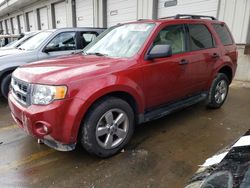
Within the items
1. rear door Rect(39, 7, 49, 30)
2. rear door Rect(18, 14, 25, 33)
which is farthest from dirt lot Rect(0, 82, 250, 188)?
rear door Rect(18, 14, 25, 33)

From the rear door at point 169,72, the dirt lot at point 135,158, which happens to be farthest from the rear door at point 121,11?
the dirt lot at point 135,158

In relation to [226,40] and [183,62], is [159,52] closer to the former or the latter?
[183,62]

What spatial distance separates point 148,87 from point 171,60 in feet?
2.01

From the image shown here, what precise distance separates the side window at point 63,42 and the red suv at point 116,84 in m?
2.07

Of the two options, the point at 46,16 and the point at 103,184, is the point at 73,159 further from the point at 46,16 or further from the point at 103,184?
the point at 46,16

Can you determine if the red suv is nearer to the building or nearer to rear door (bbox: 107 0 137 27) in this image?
the building

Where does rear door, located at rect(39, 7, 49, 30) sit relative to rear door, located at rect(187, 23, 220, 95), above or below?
above

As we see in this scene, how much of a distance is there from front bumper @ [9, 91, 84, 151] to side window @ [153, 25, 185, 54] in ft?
5.43

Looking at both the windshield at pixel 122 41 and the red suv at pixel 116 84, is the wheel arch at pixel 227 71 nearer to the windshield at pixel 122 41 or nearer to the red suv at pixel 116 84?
the red suv at pixel 116 84

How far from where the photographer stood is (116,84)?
289 cm

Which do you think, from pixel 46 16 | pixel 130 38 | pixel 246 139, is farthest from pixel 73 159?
pixel 46 16

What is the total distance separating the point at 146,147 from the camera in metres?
3.36

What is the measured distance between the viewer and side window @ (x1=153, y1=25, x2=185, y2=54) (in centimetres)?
355

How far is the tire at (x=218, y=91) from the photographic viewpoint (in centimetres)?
459
